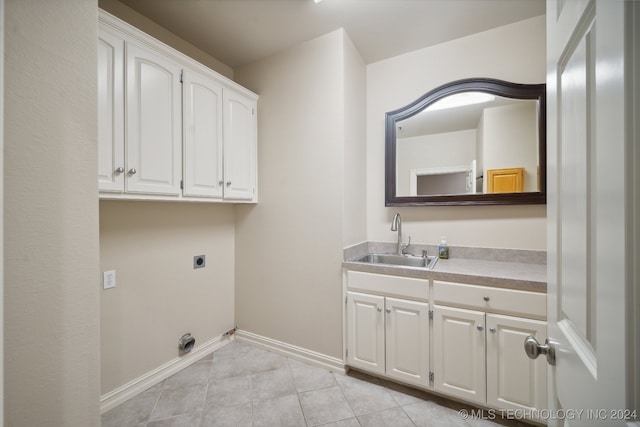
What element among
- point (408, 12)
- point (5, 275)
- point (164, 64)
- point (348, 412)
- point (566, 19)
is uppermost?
point (408, 12)

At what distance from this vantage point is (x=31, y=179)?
64 centimetres

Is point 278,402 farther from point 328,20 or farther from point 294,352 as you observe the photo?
point 328,20

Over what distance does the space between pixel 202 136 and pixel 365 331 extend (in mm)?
1837

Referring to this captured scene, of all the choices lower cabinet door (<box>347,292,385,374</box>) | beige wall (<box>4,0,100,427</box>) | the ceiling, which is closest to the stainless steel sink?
lower cabinet door (<box>347,292,385,374</box>)

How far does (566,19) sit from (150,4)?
2.26m

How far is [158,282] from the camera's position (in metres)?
1.86

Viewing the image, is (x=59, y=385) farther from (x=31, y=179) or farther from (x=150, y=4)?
(x=150, y=4)

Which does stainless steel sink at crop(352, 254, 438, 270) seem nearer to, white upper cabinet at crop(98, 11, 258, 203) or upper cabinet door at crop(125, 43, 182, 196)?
white upper cabinet at crop(98, 11, 258, 203)

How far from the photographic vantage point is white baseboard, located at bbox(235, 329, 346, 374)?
1955 millimetres

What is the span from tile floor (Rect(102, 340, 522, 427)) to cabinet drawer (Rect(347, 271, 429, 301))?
661 millimetres

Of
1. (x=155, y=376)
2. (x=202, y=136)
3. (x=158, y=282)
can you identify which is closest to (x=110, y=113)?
(x=202, y=136)

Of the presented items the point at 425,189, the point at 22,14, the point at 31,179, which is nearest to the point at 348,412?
the point at 425,189

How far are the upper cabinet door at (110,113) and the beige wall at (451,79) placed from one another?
1.84 m

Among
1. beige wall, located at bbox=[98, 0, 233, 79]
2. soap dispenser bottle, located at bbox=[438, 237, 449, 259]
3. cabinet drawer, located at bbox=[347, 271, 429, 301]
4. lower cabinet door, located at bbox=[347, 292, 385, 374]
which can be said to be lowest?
lower cabinet door, located at bbox=[347, 292, 385, 374]
